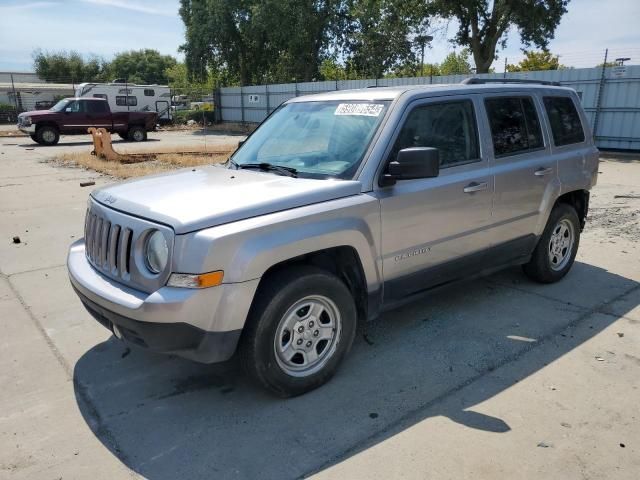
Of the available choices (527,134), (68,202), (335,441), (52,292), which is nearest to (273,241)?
(335,441)

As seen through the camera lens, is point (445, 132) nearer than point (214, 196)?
No

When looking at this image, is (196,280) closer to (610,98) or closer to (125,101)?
(610,98)

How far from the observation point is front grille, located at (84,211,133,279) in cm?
313

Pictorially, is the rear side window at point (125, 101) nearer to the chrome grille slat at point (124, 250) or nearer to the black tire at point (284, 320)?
the chrome grille slat at point (124, 250)

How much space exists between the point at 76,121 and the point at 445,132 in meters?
23.2

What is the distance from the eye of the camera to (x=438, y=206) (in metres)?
3.90

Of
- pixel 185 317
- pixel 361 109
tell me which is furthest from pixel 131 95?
pixel 185 317

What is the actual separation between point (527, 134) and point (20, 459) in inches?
177

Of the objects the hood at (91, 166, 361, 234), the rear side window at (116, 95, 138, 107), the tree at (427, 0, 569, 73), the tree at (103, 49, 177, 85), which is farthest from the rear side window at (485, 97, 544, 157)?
the tree at (103, 49, 177, 85)

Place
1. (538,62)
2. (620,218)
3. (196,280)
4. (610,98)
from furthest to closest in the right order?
1. (538,62)
2. (610,98)
3. (620,218)
4. (196,280)

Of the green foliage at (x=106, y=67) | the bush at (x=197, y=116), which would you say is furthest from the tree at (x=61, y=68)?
the bush at (x=197, y=116)

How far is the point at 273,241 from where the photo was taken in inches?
118

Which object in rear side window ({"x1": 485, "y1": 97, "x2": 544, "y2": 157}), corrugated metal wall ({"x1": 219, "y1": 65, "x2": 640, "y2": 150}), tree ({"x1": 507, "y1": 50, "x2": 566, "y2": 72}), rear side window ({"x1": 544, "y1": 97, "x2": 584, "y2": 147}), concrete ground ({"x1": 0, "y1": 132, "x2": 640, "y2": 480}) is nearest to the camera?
concrete ground ({"x1": 0, "y1": 132, "x2": 640, "y2": 480})

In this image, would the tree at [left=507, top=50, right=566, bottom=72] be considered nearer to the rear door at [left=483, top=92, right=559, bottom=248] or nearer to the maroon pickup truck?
the maroon pickup truck
